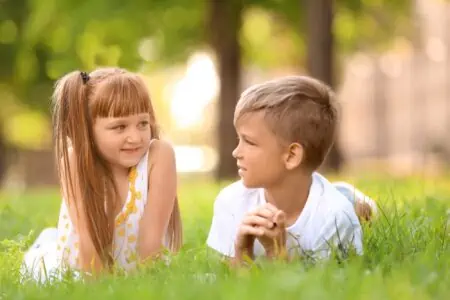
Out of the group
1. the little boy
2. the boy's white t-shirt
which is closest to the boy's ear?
the little boy

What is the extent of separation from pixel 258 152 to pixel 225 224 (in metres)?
0.46

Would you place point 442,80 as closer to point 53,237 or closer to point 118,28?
point 118,28

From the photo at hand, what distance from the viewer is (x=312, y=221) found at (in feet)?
13.6

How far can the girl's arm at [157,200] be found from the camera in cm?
466

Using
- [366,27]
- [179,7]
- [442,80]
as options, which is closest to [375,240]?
[179,7]

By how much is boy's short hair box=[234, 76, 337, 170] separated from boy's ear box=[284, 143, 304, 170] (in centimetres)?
2

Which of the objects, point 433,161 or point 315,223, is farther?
point 433,161

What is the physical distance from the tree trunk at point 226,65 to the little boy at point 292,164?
11896 mm

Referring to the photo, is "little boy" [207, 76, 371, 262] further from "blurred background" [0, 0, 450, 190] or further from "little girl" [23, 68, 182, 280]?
"blurred background" [0, 0, 450, 190]

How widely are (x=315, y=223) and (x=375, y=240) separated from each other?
0.32 meters

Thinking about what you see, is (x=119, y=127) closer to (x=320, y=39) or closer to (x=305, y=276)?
(x=305, y=276)

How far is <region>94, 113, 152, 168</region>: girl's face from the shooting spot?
4.65 meters

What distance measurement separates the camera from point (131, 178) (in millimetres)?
4766

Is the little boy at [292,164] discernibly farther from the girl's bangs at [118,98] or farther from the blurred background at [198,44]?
the blurred background at [198,44]
